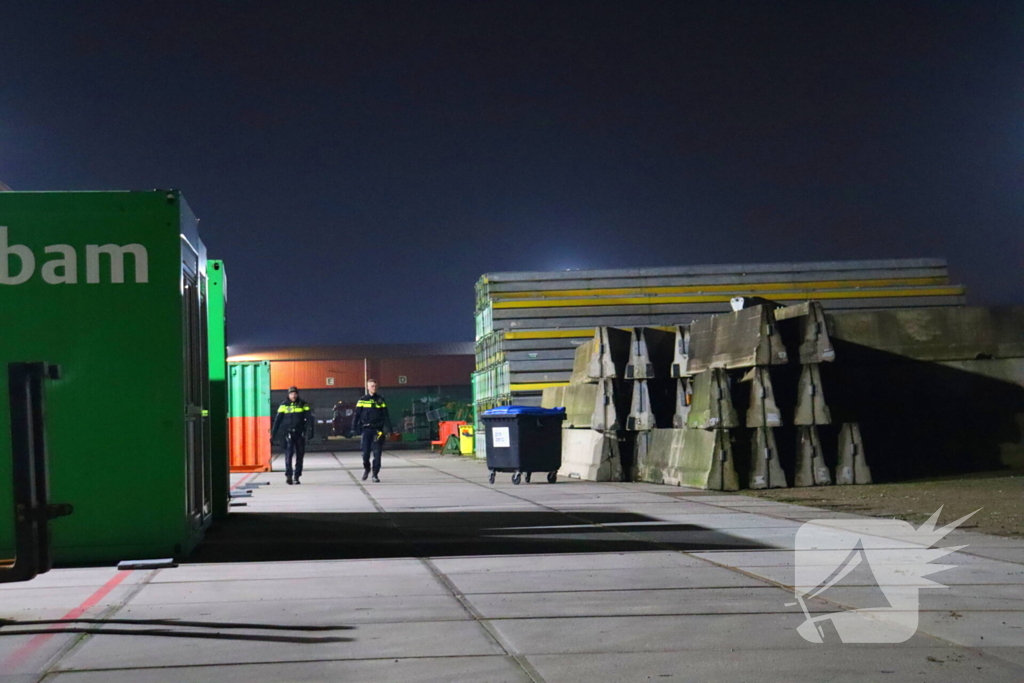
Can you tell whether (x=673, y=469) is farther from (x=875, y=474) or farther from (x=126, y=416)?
(x=126, y=416)

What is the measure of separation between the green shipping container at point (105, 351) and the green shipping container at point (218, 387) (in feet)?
12.8

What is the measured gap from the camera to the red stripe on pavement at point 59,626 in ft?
17.2

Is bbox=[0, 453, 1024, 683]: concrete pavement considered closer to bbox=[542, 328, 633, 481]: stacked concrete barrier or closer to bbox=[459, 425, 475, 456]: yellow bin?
bbox=[542, 328, 633, 481]: stacked concrete barrier

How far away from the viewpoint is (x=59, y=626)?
6.12 metres

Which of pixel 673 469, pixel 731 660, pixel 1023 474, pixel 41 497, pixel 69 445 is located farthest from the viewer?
pixel 673 469

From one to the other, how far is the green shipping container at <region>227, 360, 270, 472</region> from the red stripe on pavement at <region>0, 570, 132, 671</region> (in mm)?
18268

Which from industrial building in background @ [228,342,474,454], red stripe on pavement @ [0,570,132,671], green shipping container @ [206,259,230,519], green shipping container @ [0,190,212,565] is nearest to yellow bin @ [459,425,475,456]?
green shipping container @ [206,259,230,519]

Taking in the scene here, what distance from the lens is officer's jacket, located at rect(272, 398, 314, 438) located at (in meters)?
21.3

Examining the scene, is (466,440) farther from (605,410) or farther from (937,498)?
(937,498)

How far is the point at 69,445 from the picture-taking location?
8617mm

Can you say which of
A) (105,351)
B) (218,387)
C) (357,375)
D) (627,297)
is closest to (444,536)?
(105,351)

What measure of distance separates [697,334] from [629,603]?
11814mm

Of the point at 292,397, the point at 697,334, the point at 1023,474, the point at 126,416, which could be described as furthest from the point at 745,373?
the point at 126,416

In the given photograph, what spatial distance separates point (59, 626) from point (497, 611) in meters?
2.31
